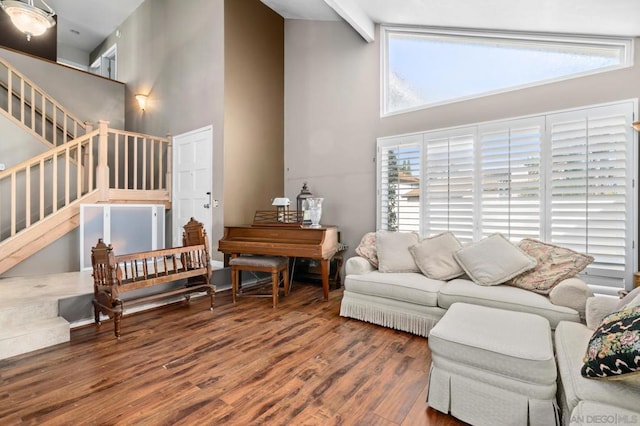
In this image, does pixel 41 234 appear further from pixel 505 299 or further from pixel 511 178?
pixel 511 178

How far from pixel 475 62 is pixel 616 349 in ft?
10.4

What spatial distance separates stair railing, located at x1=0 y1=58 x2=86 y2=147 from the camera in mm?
4594

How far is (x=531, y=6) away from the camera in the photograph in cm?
261

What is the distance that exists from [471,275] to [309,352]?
1612 mm

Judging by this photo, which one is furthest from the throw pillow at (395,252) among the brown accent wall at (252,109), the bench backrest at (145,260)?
the brown accent wall at (252,109)

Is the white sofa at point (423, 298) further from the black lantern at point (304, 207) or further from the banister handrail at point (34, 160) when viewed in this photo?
the banister handrail at point (34, 160)

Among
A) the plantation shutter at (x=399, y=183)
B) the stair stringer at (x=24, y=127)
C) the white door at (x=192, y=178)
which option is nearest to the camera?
the plantation shutter at (x=399, y=183)

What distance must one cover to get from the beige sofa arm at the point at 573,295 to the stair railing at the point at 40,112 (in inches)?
254

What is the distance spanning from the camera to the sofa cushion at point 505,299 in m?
2.15

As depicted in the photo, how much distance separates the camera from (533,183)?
300cm

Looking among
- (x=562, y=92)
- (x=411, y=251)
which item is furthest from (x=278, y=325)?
(x=562, y=92)

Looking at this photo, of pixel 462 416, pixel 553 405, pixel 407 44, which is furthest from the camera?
pixel 407 44

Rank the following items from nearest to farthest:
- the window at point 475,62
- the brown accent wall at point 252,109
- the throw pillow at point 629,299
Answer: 1. the throw pillow at point 629,299
2. the window at point 475,62
3. the brown accent wall at point 252,109

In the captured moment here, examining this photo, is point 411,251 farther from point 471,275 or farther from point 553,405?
point 553,405
